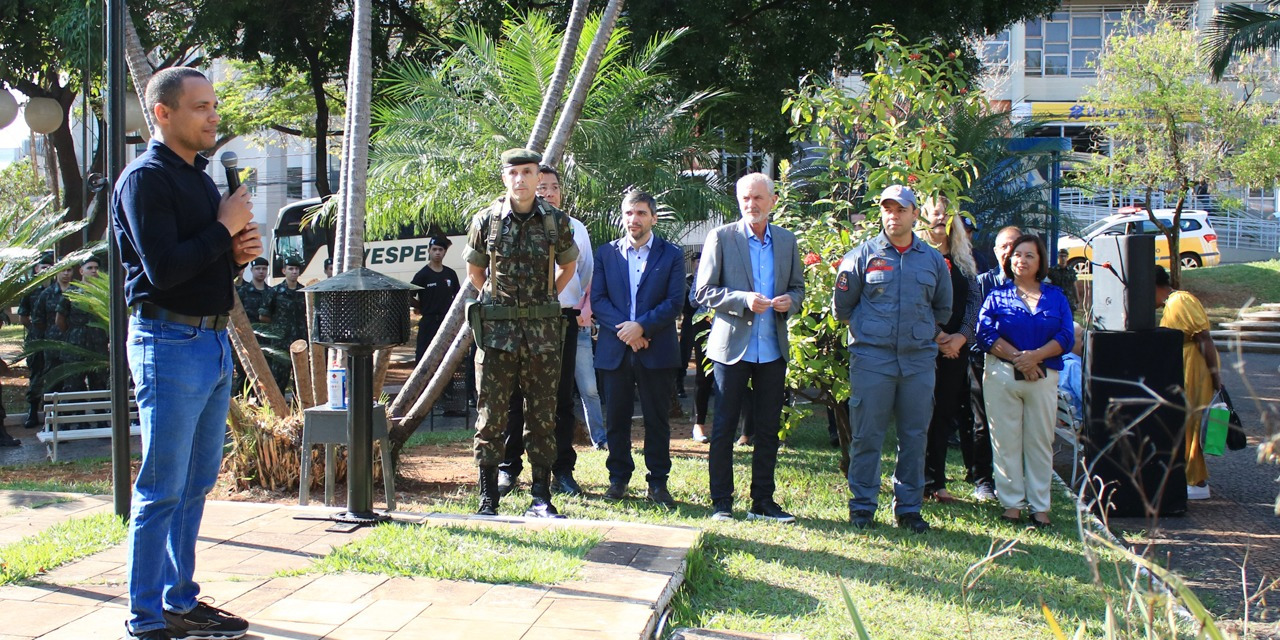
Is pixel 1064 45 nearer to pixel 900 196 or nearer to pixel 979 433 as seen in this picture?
pixel 979 433

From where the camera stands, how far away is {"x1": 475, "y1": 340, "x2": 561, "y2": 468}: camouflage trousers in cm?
601

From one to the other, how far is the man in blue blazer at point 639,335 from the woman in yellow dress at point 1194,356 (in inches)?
133

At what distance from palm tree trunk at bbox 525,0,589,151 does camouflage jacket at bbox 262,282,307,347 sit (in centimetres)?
529

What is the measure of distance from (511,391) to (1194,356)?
4.98 meters

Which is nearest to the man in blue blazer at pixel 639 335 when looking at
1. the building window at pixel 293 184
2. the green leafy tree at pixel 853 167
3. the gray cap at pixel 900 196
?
the green leafy tree at pixel 853 167

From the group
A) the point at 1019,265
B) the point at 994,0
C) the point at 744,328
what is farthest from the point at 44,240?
the point at 994,0

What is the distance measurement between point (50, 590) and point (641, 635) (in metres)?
2.42

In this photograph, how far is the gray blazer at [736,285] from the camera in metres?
6.46

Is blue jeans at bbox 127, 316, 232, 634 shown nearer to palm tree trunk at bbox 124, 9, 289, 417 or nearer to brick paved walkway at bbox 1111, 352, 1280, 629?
brick paved walkway at bbox 1111, 352, 1280, 629

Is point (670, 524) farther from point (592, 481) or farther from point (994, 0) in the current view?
point (994, 0)

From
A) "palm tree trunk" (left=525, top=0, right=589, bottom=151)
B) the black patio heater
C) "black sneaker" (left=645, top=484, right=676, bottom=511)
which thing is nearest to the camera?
the black patio heater

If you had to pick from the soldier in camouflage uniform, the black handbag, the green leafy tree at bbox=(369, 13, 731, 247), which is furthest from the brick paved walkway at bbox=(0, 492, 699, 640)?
the soldier in camouflage uniform

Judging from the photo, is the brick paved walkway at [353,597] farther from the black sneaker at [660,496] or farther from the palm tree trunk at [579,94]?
the palm tree trunk at [579,94]

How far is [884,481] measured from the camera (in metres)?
7.80
